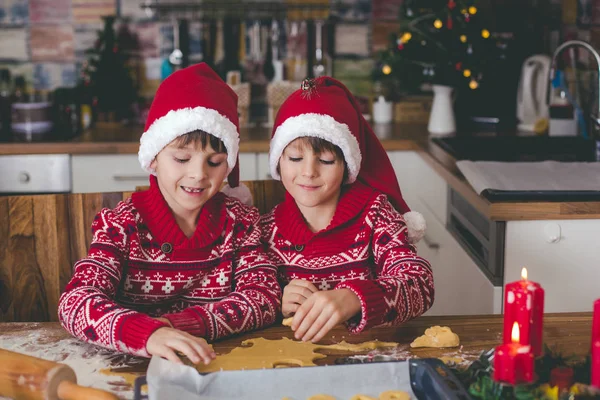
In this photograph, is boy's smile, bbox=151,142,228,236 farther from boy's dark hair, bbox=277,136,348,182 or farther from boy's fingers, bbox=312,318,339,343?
boy's fingers, bbox=312,318,339,343

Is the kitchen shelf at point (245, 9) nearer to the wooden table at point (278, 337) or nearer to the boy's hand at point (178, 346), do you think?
the wooden table at point (278, 337)

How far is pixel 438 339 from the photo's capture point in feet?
3.55

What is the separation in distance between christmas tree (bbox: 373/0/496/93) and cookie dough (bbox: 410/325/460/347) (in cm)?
168

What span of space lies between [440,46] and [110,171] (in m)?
1.19

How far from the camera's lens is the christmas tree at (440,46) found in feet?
8.63

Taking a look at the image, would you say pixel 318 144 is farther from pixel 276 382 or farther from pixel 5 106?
pixel 5 106

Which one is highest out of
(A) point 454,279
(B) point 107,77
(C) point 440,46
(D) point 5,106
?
(C) point 440,46

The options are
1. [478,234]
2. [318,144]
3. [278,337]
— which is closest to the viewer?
[278,337]

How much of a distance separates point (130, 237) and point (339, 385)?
516 millimetres

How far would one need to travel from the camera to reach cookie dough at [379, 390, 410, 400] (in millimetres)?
916

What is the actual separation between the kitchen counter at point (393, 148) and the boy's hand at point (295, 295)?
1.99ft

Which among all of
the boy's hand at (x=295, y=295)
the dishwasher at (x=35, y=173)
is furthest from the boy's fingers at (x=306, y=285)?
the dishwasher at (x=35, y=173)

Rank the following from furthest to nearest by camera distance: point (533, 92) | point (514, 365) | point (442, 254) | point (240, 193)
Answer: point (533, 92), point (442, 254), point (240, 193), point (514, 365)

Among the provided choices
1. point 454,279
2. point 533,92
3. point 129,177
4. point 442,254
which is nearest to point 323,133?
point 454,279
